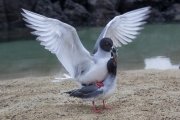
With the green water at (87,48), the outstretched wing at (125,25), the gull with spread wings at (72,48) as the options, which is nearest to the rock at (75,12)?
the green water at (87,48)

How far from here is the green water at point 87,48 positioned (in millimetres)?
10560

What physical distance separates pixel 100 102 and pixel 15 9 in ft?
61.6

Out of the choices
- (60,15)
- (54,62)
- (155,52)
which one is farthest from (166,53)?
(60,15)

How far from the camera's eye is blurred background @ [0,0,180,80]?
36.1 ft

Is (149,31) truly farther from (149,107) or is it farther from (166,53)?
(149,107)

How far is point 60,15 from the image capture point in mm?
23094

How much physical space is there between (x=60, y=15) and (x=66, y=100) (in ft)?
59.6

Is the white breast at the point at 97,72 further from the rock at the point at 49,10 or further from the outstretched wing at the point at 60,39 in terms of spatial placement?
the rock at the point at 49,10

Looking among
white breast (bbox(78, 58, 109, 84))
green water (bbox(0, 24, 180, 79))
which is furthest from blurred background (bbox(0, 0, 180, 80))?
white breast (bbox(78, 58, 109, 84))

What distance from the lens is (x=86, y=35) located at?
1934cm

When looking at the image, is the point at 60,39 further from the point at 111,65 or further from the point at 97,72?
the point at 111,65

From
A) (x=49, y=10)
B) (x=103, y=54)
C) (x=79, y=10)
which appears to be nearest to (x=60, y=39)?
(x=103, y=54)

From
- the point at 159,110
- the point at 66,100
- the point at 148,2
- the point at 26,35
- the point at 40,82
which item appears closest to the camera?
the point at 159,110

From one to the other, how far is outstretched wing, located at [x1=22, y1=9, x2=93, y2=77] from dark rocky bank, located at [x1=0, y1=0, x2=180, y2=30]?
719 inches
